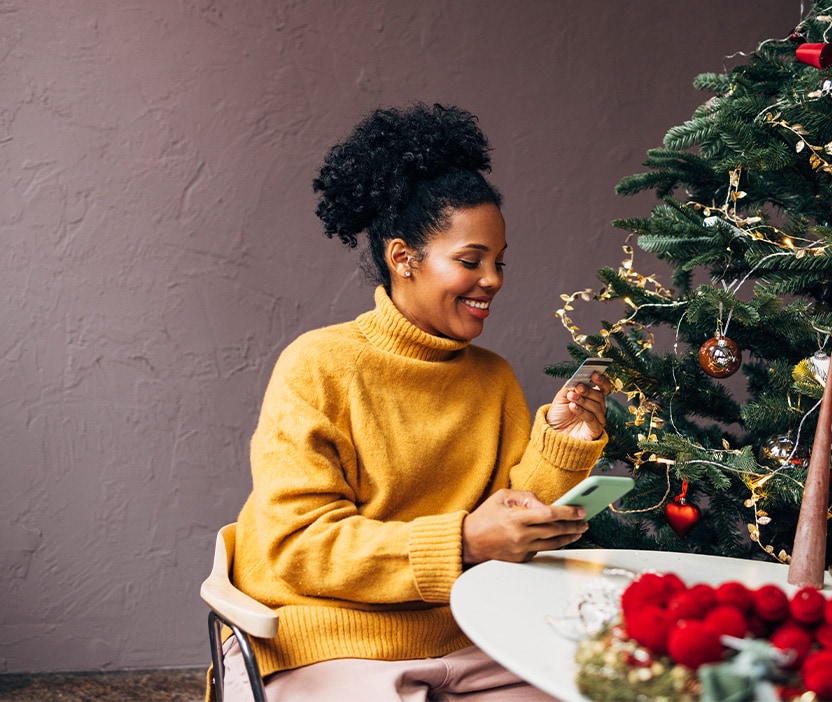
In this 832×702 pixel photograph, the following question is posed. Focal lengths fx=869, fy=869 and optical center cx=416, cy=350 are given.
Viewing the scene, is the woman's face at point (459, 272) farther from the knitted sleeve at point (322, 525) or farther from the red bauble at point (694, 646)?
the red bauble at point (694, 646)

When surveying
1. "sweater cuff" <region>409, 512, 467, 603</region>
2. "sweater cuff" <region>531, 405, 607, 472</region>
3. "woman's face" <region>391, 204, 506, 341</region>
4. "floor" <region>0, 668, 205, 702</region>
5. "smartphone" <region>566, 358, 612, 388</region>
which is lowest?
"floor" <region>0, 668, 205, 702</region>

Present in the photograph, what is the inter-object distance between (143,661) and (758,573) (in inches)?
63.2

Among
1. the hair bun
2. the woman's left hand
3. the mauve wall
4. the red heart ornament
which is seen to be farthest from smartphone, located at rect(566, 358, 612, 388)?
the mauve wall

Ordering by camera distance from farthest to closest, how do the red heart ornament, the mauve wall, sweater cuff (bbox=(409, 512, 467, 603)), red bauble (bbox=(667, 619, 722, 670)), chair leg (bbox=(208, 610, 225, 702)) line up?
the mauve wall < the red heart ornament < chair leg (bbox=(208, 610, 225, 702)) < sweater cuff (bbox=(409, 512, 467, 603)) < red bauble (bbox=(667, 619, 722, 670))

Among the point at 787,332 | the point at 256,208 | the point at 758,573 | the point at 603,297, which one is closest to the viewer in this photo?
the point at 758,573

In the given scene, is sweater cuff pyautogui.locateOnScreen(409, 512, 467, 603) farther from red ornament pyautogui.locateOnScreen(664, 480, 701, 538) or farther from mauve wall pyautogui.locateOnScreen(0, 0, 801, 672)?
mauve wall pyautogui.locateOnScreen(0, 0, 801, 672)

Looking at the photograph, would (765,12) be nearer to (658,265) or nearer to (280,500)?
(658,265)

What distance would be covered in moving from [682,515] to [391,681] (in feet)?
1.76

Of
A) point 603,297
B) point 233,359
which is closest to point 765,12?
point 603,297

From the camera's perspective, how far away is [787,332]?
132 cm

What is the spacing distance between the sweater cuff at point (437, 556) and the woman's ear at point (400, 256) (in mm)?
440

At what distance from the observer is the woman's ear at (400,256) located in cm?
143

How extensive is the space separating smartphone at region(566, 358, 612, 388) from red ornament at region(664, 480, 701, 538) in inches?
9.3

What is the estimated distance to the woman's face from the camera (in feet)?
4.56
